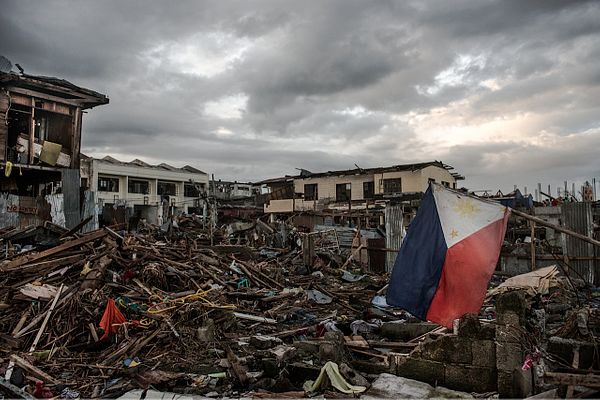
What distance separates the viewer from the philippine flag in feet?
19.2

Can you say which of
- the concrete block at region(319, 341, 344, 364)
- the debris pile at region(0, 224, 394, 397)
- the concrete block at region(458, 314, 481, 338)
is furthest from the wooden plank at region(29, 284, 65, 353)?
the concrete block at region(458, 314, 481, 338)

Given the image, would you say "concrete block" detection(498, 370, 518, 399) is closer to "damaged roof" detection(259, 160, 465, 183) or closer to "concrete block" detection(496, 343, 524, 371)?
"concrete block" detection(496, 343, 524, 371)

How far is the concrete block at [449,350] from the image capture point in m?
6.31

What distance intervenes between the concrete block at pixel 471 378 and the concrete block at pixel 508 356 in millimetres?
200

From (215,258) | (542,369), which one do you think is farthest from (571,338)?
(215,258)

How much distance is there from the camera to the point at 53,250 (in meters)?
12.1

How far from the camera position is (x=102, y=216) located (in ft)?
93.5

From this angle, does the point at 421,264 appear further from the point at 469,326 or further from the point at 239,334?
the point at 239,334

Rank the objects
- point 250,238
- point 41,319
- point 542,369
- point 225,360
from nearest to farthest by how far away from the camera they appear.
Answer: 1. point 542,369
2. point 225,360
3. point 41,319
4. point 250,238

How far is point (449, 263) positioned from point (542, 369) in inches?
70.8

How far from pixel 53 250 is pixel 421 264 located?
34.3 ft

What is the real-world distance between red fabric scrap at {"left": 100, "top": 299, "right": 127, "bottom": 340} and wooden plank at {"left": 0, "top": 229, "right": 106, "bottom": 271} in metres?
3.95

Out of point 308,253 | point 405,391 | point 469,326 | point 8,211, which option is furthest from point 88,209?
point 469,326

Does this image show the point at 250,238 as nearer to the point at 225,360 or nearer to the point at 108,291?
the point at 108,291
